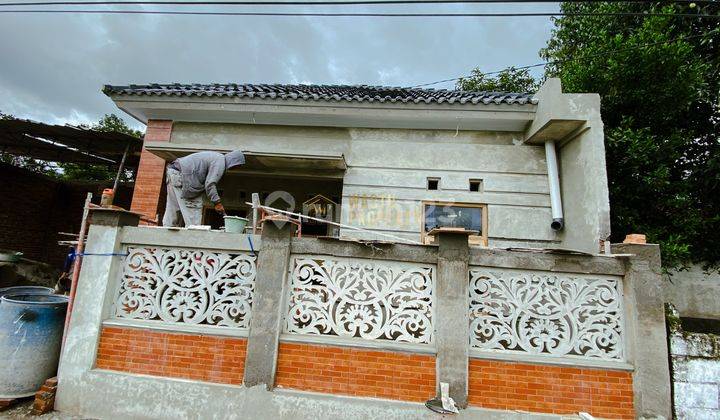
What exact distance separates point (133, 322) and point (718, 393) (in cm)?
598

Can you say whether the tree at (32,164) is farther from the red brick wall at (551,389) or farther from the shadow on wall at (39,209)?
the red brick wall at (551,389)

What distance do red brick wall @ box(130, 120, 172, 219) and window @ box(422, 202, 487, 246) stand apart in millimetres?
5159

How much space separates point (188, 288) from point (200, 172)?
1908mm

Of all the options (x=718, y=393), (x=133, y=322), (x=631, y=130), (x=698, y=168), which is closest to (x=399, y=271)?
(x=133, y=322)

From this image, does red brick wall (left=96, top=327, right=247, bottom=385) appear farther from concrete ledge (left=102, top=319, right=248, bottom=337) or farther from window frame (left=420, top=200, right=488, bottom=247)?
window frame (left=420, top=200, right=488, bottom=247)

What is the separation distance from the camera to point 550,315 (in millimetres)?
3326

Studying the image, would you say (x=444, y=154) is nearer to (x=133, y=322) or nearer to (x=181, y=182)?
(x=181, y=182)

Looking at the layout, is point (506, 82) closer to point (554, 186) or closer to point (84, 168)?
point (554, 186)

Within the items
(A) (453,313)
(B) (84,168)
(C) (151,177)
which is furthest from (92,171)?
(A) (453,313)

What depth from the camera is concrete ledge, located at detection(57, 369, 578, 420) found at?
3.21 meters

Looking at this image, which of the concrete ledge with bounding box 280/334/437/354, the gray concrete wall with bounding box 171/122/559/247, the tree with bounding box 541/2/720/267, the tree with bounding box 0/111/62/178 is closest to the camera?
the concrete ledge with bounding box 280/334/437/354

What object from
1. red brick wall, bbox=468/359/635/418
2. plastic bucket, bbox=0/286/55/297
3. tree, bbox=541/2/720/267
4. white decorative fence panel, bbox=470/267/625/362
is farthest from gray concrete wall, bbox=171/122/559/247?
plastic bucket, bbox=0/286/55/297

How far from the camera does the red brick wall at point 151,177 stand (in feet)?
21.3

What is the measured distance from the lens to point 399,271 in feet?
11.6
